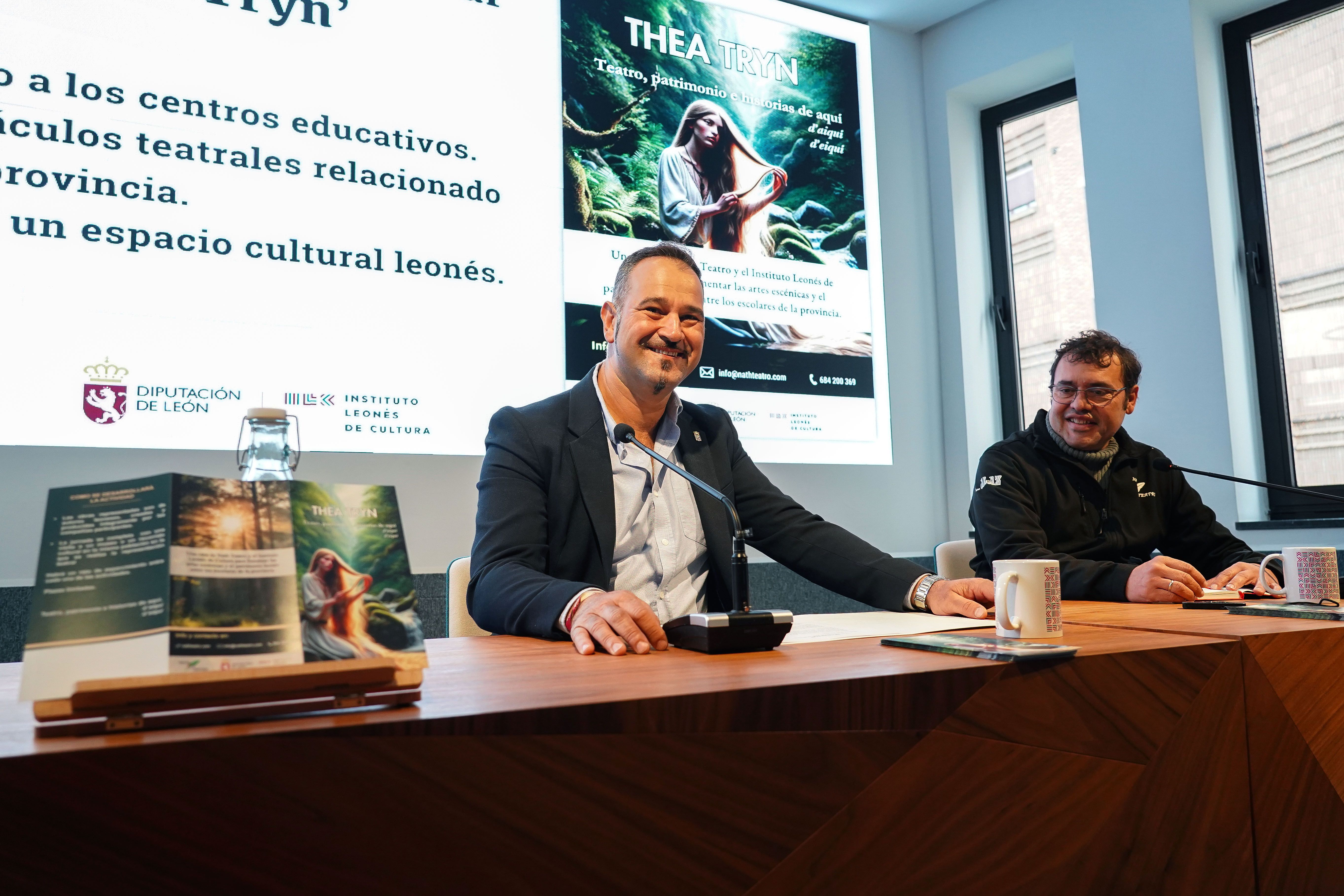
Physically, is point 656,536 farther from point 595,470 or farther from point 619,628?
point 619,628

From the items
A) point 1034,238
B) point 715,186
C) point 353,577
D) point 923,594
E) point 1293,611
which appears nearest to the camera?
point 353,577

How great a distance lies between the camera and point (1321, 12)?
300 centimetres

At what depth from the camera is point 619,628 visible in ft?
3.48

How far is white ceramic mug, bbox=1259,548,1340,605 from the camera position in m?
1.49

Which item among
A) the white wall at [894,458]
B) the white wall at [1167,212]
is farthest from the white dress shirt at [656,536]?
the white wall at [1167,212]

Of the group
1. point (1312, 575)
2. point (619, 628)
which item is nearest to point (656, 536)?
point (619, 628)

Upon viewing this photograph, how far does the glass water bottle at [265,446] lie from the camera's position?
0.83 m

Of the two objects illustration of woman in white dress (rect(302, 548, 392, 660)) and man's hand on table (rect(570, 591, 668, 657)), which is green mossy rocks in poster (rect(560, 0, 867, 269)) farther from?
illustration of woman in white dress (rect(302, 548, 392, 660))

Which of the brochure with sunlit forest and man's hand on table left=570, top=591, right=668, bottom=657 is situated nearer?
the brochure with sunlit forest

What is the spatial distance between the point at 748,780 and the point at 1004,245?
3574mm

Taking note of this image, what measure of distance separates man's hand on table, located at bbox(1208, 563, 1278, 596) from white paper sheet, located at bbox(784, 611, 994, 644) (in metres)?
0.74

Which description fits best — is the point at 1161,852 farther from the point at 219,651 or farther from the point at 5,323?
the point at 5,323

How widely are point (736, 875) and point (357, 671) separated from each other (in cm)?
31

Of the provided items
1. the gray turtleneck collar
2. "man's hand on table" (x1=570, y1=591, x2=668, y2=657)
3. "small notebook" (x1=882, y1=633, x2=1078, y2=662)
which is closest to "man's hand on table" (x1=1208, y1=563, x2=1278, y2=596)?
the gray turtleneck collar
